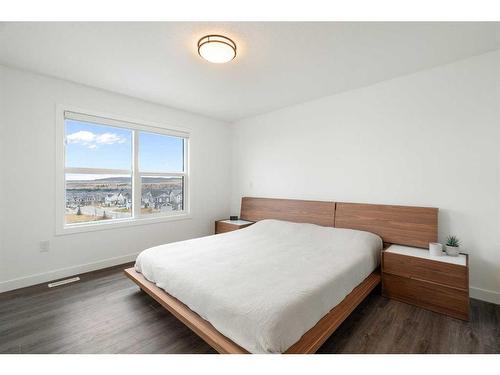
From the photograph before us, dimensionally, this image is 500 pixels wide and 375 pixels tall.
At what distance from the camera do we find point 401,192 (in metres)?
2.63

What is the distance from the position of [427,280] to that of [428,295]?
132 mm

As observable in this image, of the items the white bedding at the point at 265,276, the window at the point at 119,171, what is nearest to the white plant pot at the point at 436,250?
the white bedding at the point at 265,276

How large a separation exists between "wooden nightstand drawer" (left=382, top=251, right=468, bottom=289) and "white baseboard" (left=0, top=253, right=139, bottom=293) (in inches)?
131

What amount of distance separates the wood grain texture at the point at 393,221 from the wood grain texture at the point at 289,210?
15cm

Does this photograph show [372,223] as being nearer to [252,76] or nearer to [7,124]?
[252,76]

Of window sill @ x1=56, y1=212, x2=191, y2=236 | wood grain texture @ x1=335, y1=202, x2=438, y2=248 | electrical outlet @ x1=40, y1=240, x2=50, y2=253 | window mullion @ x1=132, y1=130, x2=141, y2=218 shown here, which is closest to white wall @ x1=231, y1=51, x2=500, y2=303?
wood grain texture @ x1=335, y1=202, x2=438, y2=248

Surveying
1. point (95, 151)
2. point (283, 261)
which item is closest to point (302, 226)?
point (283, 261)

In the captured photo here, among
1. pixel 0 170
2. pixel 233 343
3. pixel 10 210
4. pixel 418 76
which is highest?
pixel 418 76

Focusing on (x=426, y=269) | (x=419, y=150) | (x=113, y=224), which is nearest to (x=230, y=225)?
(x=113, y=224)

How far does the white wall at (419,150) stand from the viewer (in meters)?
2.15

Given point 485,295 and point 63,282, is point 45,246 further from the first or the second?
point 485,295

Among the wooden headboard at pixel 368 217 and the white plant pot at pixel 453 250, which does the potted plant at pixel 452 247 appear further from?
the wooden headboard at pixel 368 217

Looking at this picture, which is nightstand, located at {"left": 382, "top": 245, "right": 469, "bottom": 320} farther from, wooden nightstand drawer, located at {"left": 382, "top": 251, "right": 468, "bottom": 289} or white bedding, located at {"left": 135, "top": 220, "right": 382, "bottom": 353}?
white bedding, located at {"left": 135, "top": 220, "right": 382, "bottom": 353}

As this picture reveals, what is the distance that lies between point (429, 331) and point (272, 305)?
4.45 feet
